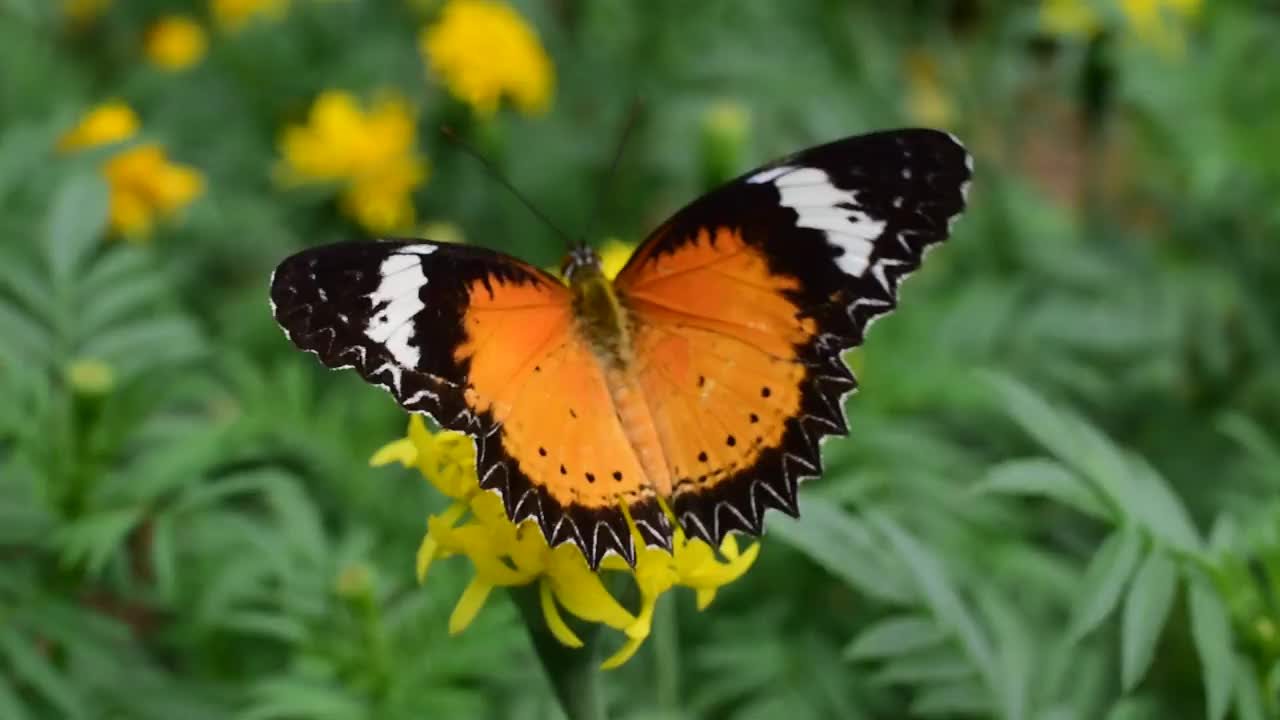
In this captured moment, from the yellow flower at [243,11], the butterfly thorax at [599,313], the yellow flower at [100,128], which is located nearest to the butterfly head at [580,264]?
the butterfly thorax at [599,313]

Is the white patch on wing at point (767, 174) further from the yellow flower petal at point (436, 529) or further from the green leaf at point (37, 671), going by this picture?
the green leaf at point (37, 671)

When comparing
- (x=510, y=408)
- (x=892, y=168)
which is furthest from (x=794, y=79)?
(x=510, y=408)

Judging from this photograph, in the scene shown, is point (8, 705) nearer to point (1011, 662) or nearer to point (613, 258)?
point (613, 258)

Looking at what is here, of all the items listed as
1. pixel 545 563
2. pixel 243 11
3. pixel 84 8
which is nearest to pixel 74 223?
pixel 545 563

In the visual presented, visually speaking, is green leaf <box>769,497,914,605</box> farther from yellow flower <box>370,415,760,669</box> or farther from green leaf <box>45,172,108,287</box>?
green leaf <box>45,172,108,287</box>

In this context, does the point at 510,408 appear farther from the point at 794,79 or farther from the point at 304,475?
the point at 794,79
